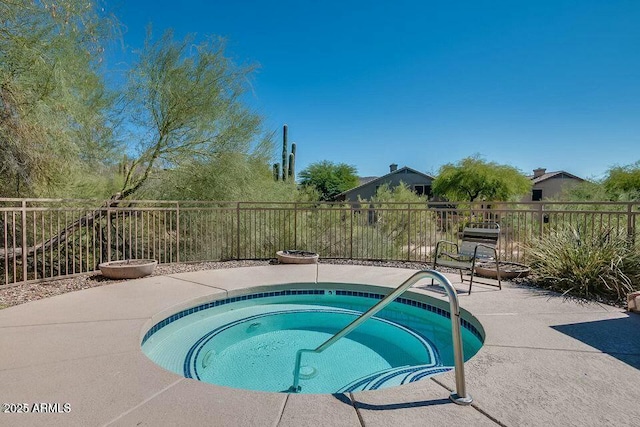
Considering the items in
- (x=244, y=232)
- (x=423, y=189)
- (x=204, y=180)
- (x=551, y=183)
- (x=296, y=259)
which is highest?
(x=551, y=183)

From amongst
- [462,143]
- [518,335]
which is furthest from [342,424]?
[462,143]

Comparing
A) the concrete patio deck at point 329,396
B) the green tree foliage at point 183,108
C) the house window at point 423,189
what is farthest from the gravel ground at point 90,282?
the house window at point 423,189

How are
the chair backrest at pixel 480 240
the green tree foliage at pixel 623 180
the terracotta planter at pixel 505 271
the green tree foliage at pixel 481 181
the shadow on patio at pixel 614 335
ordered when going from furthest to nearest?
the green tree foliage at pixel 481 181
the green tree foliage at pixel 623 180
the terracotta planter at pixel 505 271
the chair backrest at pixel 480 240
the shadow on patio at pixel 614 335

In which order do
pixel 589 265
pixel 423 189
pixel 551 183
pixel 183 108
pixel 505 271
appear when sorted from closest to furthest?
1. pixel 589 265
2. pixel 505 271
3. pixel 183 108
4. pixel 423 189
5. pixel 551 183

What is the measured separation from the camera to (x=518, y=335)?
2.68 m

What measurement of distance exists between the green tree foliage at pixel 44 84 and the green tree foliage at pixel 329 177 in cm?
2382

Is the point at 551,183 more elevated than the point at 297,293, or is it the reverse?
the point at 551,183

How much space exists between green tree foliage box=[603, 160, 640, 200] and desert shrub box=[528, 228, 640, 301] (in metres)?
15.8

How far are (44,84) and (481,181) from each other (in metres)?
22.4

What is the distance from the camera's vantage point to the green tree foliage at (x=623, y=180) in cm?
1753

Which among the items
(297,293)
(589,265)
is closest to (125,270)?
(297,293)

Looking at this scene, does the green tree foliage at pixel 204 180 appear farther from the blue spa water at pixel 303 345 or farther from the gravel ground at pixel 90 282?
the blue spa water at pixel 303 345

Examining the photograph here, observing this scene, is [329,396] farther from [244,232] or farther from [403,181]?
[403,181]

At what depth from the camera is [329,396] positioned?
71.4 inches
